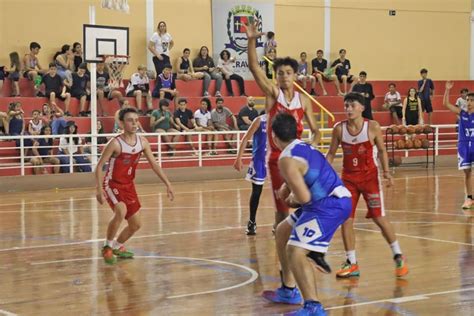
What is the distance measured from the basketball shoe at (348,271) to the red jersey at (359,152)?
911 millimetres

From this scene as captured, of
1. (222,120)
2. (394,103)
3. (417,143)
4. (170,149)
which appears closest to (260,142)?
(170,149)

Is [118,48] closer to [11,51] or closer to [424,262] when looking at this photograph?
[11,51]

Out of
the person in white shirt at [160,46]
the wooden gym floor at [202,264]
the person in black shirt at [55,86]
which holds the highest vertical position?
the person in white shirt at [160,46]

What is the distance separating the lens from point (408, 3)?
30.9m

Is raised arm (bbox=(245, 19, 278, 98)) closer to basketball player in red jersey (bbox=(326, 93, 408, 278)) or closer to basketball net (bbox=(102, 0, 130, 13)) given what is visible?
basketball player in red jersey (bbox=(326, 93, 408, 278))

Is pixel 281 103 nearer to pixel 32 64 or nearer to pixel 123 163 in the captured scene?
pixel 123 163

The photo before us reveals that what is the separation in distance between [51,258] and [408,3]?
22.9m

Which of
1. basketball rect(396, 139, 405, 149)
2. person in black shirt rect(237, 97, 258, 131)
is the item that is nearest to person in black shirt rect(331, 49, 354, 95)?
basketball rect(396, 139, 405, 149)

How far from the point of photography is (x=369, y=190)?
9281 millimetres

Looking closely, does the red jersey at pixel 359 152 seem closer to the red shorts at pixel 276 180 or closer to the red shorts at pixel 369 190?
the red shorts at pixel 369 190

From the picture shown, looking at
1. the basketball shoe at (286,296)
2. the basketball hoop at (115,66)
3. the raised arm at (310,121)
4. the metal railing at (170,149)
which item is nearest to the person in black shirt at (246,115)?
the metal railing at (170,149)

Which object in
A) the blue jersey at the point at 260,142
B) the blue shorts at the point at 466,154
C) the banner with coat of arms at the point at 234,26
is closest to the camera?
the blue jersey at the point at 260,142

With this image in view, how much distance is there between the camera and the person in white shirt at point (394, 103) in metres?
26.9

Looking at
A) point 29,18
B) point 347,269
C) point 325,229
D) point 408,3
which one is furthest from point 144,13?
point 325,229
